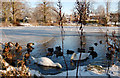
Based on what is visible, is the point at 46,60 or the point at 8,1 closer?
the point at 46,60

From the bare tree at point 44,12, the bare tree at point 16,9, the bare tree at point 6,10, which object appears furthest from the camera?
the bare tree at point 44,12

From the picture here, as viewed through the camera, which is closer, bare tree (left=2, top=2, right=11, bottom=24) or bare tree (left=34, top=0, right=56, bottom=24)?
bare tree (left=2, top=2, right=11, bottom=24)

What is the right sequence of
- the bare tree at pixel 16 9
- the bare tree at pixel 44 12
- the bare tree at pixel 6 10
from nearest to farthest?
the bare tree at pixel 6 10 → the bare tree at pixel 16 9 → the bare tree at pixel 44 12

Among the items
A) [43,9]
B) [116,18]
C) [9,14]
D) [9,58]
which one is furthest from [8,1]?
[9,58]

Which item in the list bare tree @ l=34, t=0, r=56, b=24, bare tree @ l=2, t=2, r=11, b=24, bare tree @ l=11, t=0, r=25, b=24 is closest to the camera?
bare tree @ l=2, t=2, r=11, b=24

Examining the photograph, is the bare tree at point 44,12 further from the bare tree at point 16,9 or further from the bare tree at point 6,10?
the bare tree at point 6,10

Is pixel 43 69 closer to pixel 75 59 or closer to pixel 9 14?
pixel 75 59

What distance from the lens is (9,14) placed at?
22.1m

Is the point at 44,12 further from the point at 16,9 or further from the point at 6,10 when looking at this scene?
the point at 6,10

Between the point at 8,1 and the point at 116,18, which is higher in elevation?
the point at 8,1

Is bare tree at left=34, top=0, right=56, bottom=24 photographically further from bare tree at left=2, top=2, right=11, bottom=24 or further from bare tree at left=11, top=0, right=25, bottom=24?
bare tree at left=2, top=2, right=11, bottom=24

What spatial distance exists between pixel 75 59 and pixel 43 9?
21427 millimetres

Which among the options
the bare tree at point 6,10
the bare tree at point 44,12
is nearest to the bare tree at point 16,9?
the bare tree at point 6,10

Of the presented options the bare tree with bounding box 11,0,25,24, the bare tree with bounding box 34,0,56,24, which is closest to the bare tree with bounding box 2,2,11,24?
the bare tree with bounding box 11,0,25,24
